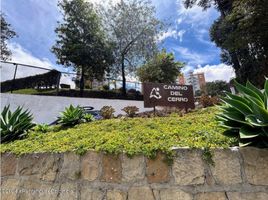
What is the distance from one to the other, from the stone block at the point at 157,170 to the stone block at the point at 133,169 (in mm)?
68

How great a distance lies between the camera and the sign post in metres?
6.34

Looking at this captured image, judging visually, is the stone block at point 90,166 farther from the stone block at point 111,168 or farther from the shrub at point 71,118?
the shrub at point 71,118

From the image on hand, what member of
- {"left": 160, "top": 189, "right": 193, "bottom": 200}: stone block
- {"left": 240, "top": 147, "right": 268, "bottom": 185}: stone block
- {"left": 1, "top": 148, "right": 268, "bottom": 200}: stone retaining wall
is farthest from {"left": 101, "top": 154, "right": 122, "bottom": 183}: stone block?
{"left": 240, "top": 147, "right": 268, "bottom": 185}: stone block

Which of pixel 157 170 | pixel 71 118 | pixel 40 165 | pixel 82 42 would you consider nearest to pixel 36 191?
pixel 40 165

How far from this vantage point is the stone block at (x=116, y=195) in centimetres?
264

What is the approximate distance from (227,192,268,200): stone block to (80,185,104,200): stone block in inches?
52.2

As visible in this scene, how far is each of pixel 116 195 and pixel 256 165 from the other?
1.43m

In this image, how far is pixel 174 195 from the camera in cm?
246

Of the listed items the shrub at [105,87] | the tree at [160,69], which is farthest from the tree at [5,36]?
the tree at [160,69]

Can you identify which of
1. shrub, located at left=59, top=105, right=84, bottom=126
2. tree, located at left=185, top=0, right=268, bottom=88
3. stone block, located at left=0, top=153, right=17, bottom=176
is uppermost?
tree, located at left=185, top=0, right=268, bottom=88

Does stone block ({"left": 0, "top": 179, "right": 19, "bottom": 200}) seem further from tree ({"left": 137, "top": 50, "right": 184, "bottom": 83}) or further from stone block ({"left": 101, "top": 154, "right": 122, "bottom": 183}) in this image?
tree ({"left": 137, "top": 50, "right": 184, "bottom": 83})

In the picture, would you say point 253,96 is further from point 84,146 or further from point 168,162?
point 84,146

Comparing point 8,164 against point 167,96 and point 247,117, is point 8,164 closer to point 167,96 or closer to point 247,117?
point 247,117

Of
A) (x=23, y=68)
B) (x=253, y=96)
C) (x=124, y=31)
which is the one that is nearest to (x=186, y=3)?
(x=124, y=31)
